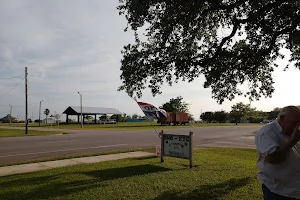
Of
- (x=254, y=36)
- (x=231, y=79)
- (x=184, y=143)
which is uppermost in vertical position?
(x=254, y=36)

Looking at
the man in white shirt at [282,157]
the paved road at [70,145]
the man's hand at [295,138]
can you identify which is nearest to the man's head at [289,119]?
the man in white shirt at [282,157]

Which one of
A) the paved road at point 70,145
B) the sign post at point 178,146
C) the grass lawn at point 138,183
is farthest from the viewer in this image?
the paved road at point 70,145

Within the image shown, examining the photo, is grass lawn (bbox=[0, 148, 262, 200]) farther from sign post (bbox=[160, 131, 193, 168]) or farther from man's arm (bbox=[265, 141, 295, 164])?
man's arm (bbox=[265, 141, 295, 164])

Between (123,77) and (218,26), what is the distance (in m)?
3.47

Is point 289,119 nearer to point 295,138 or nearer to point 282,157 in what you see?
point 295,138

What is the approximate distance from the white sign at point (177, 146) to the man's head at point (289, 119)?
7054mm

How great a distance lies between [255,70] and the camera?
977cm

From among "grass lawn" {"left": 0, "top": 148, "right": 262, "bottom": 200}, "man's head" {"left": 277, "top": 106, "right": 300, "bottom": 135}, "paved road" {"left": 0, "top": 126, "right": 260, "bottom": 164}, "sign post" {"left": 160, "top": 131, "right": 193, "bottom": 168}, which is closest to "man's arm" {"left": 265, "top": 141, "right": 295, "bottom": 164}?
"man's head" {"left": 277, "top": 106, "right": 300, "bottom": 135}

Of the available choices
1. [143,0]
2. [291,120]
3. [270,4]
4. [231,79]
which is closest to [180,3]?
[143,0]

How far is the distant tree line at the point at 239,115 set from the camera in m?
89.7

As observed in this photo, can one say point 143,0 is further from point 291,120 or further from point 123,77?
point 291,120

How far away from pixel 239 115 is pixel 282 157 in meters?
89.7

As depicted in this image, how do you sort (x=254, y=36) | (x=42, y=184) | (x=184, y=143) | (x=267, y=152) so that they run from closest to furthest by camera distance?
(x=267, y=152) → (x=42, y=184) → (x=254, y=36) → (x=184, y=143)

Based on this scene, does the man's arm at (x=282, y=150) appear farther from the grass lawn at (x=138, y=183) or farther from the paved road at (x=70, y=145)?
the paved road at (x=70, y=145)
